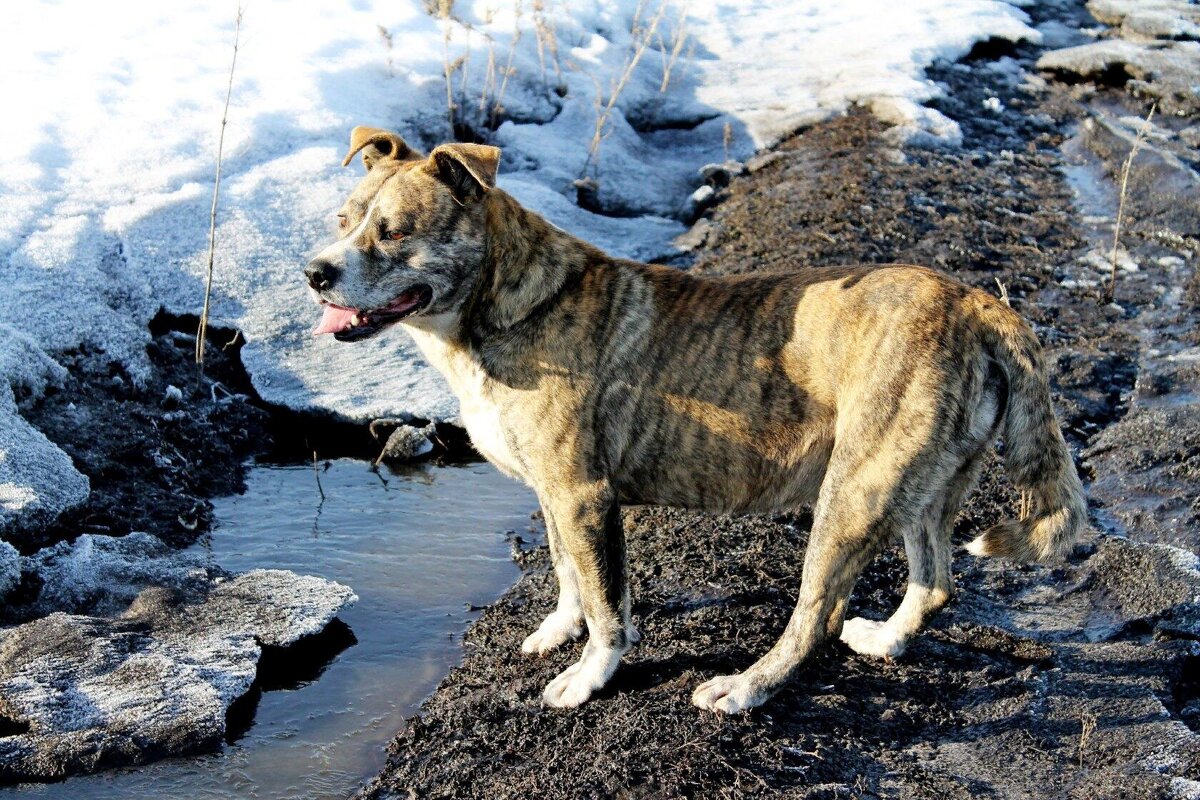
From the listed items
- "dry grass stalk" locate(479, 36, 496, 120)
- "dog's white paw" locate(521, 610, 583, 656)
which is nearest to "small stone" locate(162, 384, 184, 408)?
"dog's white paw" locate(521, 610, 583, 656)

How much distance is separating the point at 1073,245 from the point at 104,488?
7528 mm

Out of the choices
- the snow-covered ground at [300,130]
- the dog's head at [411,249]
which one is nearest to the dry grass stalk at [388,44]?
the snow-covered ground at [300,130]

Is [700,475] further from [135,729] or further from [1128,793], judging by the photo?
[135,729]

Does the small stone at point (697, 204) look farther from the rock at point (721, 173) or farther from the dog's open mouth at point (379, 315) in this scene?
the dog's open mouth at point (379, 315)

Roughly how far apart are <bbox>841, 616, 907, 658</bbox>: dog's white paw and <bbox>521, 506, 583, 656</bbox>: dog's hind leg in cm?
113

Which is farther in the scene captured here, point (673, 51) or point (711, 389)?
point (673, 51)

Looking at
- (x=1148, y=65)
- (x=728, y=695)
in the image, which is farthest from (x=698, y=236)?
(x=1148, y=65)

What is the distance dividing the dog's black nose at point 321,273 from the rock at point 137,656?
1.65 metres

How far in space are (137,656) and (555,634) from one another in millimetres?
1719

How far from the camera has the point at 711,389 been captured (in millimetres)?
4766

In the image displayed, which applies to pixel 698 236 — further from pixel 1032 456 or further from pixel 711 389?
pixel 1032 456

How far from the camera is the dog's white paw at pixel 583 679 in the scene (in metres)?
4.69

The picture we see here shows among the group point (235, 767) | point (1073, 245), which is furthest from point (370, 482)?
point (1073, 245)

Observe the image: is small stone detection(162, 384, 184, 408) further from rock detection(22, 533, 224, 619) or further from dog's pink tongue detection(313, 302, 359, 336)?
dog's pink tongue detection(313, 302, 359, 336)
